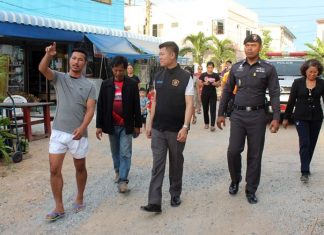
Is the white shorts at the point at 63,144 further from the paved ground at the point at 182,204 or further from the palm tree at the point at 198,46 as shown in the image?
the palm tree at the point at 198,46

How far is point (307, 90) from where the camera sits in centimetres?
636

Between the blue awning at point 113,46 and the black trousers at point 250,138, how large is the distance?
10002 millimetres

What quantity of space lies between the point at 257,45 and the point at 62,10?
13781 millimetres

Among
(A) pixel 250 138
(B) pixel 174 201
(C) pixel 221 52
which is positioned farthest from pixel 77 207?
(C) pixel 221 52

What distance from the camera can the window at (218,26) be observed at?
3997cm

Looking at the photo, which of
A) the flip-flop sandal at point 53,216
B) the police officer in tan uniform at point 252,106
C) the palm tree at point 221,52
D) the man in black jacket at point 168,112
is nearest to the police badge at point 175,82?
the man in black jacket at point 168,112

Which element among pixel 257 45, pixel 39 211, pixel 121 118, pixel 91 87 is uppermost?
pixel 257 45

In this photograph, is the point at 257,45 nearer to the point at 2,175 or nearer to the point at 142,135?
the point at 2,175

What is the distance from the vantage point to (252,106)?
5.27 meters

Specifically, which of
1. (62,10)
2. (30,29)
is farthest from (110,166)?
(62,10)

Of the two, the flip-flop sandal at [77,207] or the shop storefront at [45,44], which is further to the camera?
the shop storefront at [45,44]

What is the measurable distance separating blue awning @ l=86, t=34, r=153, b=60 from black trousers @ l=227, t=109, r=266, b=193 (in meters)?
10.0

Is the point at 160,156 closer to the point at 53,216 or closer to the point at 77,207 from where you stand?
the point at 77,207

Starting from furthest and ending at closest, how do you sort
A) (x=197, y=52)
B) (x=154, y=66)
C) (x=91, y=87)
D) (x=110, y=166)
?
(x=197, y=52), (x=154, y=66), (x=110, y=166), (x=91, y=87)
